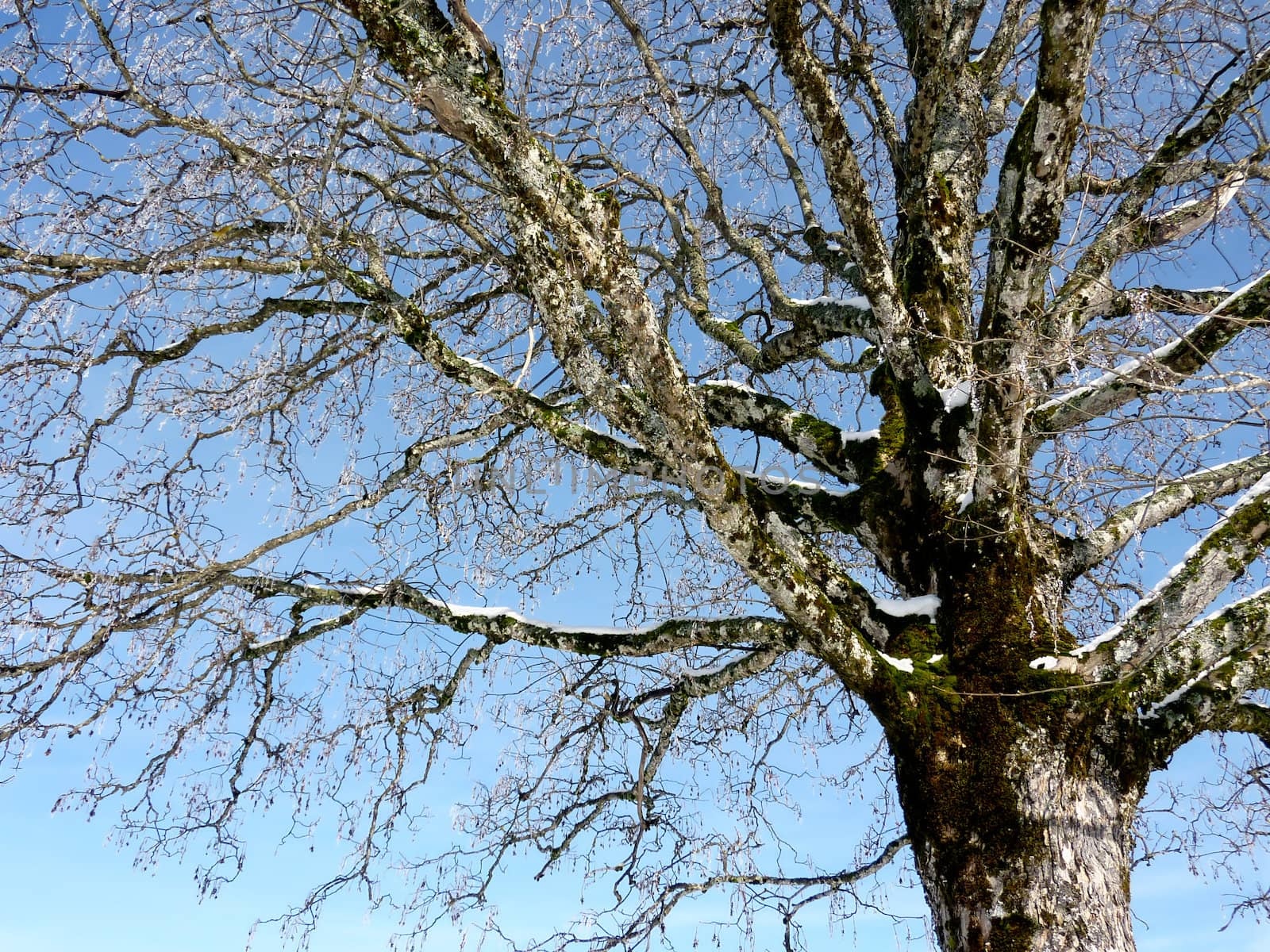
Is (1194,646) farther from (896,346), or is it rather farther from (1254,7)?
(1254,7)

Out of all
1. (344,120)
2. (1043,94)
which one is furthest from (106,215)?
(1043,94)

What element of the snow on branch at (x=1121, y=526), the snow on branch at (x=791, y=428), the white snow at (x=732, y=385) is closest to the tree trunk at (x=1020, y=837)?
the snow on branch at (x=1121, y=526)

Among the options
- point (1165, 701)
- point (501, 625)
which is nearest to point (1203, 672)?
point (1165, 701)

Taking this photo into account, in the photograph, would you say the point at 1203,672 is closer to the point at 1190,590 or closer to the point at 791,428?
the point at 1190,590

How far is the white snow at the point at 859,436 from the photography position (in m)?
4.53

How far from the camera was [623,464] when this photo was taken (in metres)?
4.10

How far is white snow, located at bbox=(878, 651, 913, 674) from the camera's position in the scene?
11.6ft

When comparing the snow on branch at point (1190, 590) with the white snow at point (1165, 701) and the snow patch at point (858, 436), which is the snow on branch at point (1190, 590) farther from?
the snow patch at point (858, 436)

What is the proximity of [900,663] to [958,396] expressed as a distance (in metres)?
1.21

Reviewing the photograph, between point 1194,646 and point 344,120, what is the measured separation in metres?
3.87

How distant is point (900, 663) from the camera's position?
141 inches

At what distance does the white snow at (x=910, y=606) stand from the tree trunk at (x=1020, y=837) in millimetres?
545

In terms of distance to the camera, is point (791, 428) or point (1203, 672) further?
point (791, 428)

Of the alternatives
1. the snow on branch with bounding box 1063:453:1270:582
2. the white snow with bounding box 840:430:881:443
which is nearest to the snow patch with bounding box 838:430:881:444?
the white snow with bounding box 840:430:881:443
